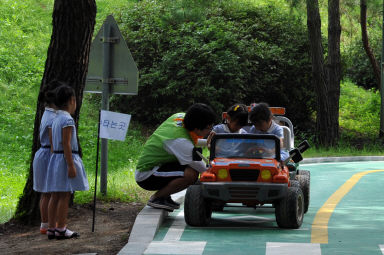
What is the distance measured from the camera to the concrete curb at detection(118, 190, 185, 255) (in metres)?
7.07

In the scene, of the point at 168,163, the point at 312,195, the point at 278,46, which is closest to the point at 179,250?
the point at 168,163

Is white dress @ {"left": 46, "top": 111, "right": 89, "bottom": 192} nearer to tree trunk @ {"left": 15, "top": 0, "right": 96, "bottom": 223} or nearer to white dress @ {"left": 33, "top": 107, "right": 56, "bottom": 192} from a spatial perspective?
white dress @ {"left": 33, "top": 107, "right": 56, "bottom": 192}

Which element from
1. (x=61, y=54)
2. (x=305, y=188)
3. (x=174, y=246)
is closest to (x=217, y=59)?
(x=305, y=188)

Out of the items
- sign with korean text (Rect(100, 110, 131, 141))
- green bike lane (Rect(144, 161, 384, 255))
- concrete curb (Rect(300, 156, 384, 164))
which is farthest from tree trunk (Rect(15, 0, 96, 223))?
concrete curb (Rect(300, 156, 384, 164))

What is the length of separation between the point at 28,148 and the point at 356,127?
15412 mm

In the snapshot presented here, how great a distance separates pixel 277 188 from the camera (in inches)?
321

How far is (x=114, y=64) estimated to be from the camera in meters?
10.5

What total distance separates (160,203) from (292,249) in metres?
2.35

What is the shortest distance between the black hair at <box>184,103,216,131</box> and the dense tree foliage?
12364mm

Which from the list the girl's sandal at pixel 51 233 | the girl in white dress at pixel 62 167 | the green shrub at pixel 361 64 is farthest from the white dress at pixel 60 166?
the green shrub at pixel 361 64

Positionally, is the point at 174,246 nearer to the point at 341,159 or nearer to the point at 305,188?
the point at 305,188

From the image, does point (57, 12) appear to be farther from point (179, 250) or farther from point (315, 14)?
point (315, 14)

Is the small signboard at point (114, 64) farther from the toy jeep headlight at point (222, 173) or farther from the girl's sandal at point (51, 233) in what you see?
the girl's sandal at point (51, 233)

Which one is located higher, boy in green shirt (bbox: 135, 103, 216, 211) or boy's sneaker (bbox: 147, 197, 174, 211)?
boy in green shirt (bbox: 135, 103, 216, 211)
